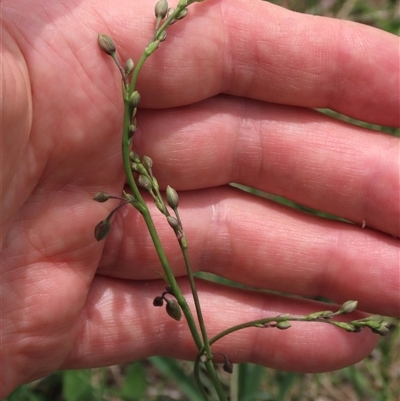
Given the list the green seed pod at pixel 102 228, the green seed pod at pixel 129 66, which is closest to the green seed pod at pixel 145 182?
the green seed pod at pixel 102 228

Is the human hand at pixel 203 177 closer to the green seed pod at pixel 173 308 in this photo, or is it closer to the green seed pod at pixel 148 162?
the green seed pod at pixel 148 162

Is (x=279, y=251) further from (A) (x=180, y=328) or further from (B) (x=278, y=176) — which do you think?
(A) (x=180, y=328)

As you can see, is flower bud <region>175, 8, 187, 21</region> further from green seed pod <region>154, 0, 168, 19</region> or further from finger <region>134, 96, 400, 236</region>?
finger <region>134, 96, 400, 236</region>

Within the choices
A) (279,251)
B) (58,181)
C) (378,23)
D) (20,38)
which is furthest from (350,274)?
(378,23)

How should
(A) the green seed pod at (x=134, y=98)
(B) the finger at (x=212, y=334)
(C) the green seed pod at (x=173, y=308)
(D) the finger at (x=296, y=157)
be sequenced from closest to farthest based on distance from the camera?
(A) the green seed pod at (x=134, y=98), (C) the green seed pod at (x=173, y=308), (D) the finger at (x=296, y=157), (B) the finger at (x=212, y=334)

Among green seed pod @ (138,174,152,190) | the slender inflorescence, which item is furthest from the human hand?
green seed pod @ (138,174,152,190)

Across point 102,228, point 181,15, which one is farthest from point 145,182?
point 181,15

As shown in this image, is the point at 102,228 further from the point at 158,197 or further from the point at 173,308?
the point at 173,308
